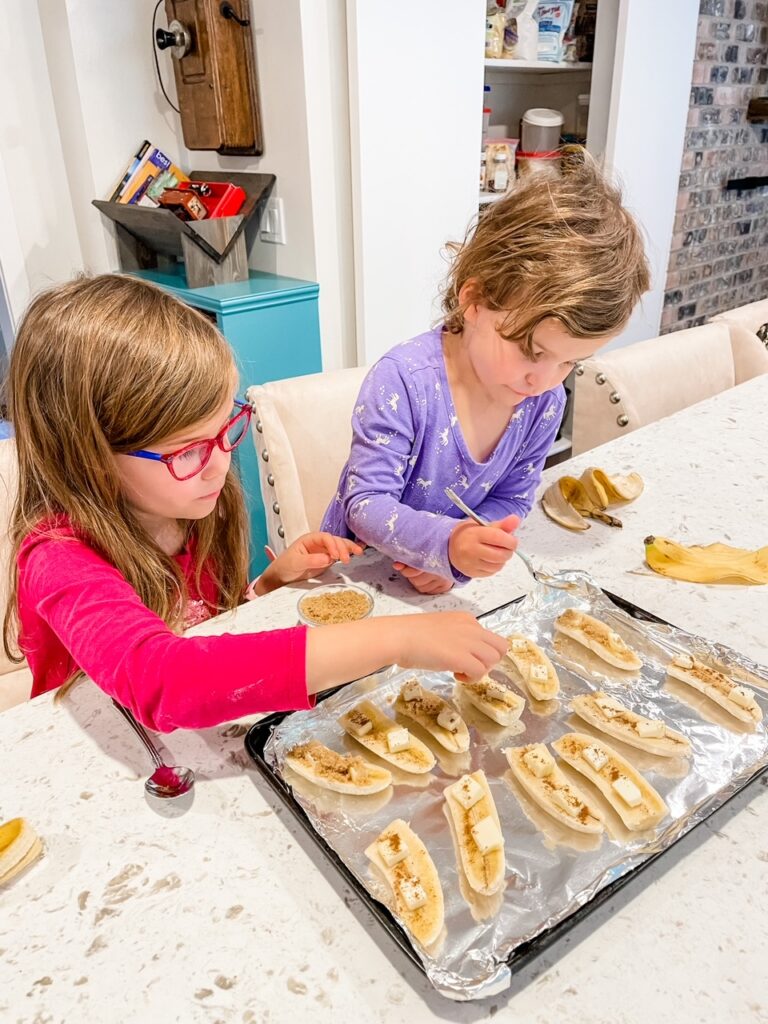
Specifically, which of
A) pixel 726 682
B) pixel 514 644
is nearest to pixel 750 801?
pixel 726 682

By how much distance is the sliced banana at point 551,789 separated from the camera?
0.57 meters

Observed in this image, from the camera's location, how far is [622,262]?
94cm

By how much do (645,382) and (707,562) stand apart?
2.59ft

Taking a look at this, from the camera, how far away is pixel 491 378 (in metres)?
1.03

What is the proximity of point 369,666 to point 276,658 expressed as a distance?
8cm

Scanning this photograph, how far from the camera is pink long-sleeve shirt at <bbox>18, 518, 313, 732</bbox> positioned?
0.60 m

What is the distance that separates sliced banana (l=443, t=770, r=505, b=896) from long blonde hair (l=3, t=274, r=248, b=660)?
421 mm

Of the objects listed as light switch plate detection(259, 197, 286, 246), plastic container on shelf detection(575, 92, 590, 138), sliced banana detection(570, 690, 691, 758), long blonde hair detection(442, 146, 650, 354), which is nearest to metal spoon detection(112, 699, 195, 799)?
sliced banana detection(570, 690, 691, 758)

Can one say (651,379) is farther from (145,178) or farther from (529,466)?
(145,178)

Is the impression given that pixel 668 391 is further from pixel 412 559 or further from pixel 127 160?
pixel 127 160

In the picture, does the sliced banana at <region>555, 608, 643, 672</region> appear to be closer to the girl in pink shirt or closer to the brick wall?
the girl in pink shirt

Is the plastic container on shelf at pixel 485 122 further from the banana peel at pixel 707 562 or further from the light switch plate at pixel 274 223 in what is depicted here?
the banana peel at pixel 707 562

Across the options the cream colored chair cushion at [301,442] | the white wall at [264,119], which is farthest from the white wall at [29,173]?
the cream colored chair cushion at [301,442]

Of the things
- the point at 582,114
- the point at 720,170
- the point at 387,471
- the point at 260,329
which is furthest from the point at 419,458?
the point at 720,170
